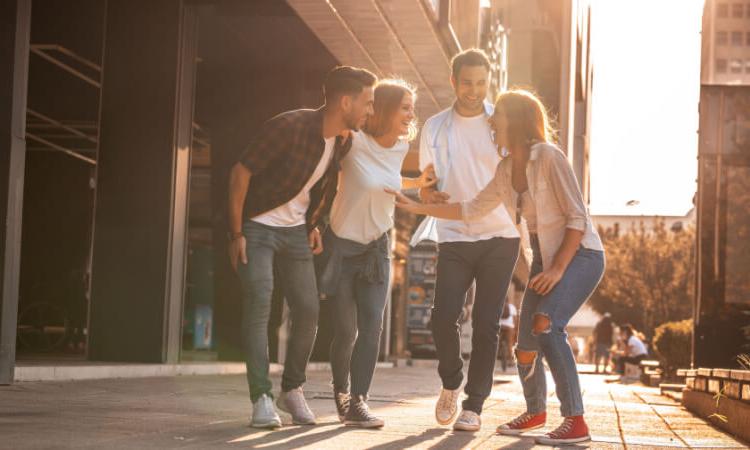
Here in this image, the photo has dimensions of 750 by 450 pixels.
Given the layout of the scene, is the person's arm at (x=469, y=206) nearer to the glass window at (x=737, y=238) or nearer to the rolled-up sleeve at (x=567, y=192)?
the rolled-up sleeve at (x=567, y=192)

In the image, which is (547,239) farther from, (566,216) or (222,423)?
(222,423)

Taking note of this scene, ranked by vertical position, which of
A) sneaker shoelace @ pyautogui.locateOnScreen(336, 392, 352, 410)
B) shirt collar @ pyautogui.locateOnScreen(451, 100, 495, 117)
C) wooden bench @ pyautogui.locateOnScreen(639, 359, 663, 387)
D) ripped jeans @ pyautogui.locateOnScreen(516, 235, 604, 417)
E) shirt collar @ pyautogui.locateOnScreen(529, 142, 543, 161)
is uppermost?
shirt collar @ pyautogui.locateOnScreen(451, 100, 495, 117)

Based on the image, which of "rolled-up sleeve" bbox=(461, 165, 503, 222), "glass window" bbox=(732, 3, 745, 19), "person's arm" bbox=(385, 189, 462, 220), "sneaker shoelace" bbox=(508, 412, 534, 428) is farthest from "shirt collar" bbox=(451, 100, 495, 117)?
"glass window" bbox=(732, 3, 745, 19)

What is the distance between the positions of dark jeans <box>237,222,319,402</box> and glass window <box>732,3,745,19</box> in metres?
134

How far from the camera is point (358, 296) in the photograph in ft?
21.8

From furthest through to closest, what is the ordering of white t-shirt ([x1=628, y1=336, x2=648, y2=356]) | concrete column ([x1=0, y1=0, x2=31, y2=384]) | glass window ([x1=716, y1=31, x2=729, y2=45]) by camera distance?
glass window ([x1=716, y1=31, x2=729, y2=45]), white t-shirt ([x1=628, y1=336, x2=648, y2=356]), concrete column ([x1=0, y1=0, x2=31, y2=384])

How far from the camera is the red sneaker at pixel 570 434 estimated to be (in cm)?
600

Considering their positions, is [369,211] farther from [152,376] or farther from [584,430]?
[152,376]

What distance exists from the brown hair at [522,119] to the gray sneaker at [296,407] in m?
1.73

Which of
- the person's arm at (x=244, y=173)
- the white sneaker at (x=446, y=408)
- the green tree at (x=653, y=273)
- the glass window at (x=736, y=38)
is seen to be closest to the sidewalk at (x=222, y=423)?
the white sneaker at (x=446, y=408)

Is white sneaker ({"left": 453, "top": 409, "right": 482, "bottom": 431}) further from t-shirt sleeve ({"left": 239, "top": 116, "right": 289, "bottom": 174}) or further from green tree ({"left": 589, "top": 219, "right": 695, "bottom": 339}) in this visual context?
green tree ({"left": 589, "top": 219, "right": 695, "bottom": 339})

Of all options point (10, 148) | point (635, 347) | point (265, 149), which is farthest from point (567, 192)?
point (635, 347)

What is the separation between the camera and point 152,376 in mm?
11992

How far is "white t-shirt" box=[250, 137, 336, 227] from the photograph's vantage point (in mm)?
6266
